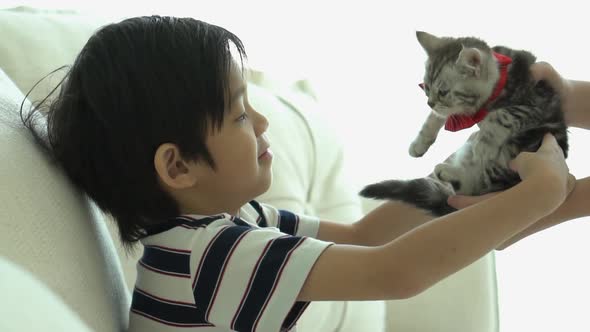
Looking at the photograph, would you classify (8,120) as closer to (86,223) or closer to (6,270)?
(86,223)

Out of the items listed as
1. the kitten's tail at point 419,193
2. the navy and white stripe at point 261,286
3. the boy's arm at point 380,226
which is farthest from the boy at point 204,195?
the boy's arm at point 380,226

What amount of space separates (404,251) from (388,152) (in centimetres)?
104

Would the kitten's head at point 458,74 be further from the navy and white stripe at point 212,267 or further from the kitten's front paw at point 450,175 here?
the navy and white stripe at point 212,267

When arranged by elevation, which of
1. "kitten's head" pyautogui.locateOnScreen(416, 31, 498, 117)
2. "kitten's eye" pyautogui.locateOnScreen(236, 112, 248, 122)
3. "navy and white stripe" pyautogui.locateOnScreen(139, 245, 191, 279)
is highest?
"kitten's head" pyautogui.locateOnScreen(416, 31, 498, 117)

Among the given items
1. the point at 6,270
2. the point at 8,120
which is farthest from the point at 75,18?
the point at 6,270

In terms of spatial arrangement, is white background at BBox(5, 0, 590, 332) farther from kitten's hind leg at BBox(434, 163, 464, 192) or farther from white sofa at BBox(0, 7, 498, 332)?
kitten's hind leg at BBox(434, 163, 464, 192)

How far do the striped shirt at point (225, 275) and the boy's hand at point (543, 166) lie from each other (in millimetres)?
232

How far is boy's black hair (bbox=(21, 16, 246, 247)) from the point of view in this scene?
733mm

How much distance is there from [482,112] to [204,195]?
0.41 m

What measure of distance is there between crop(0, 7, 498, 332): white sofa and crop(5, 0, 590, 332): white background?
0.24 metres

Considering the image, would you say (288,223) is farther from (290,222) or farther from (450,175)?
(450,175)

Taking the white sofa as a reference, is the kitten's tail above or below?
above

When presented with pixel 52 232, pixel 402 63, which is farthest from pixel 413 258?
pixel 402 63

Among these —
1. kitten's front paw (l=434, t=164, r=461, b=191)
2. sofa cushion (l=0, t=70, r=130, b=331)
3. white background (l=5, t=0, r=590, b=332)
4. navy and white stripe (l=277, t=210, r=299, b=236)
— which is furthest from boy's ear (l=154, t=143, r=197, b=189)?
white background (l=5, t=0, r=590, b=332)
